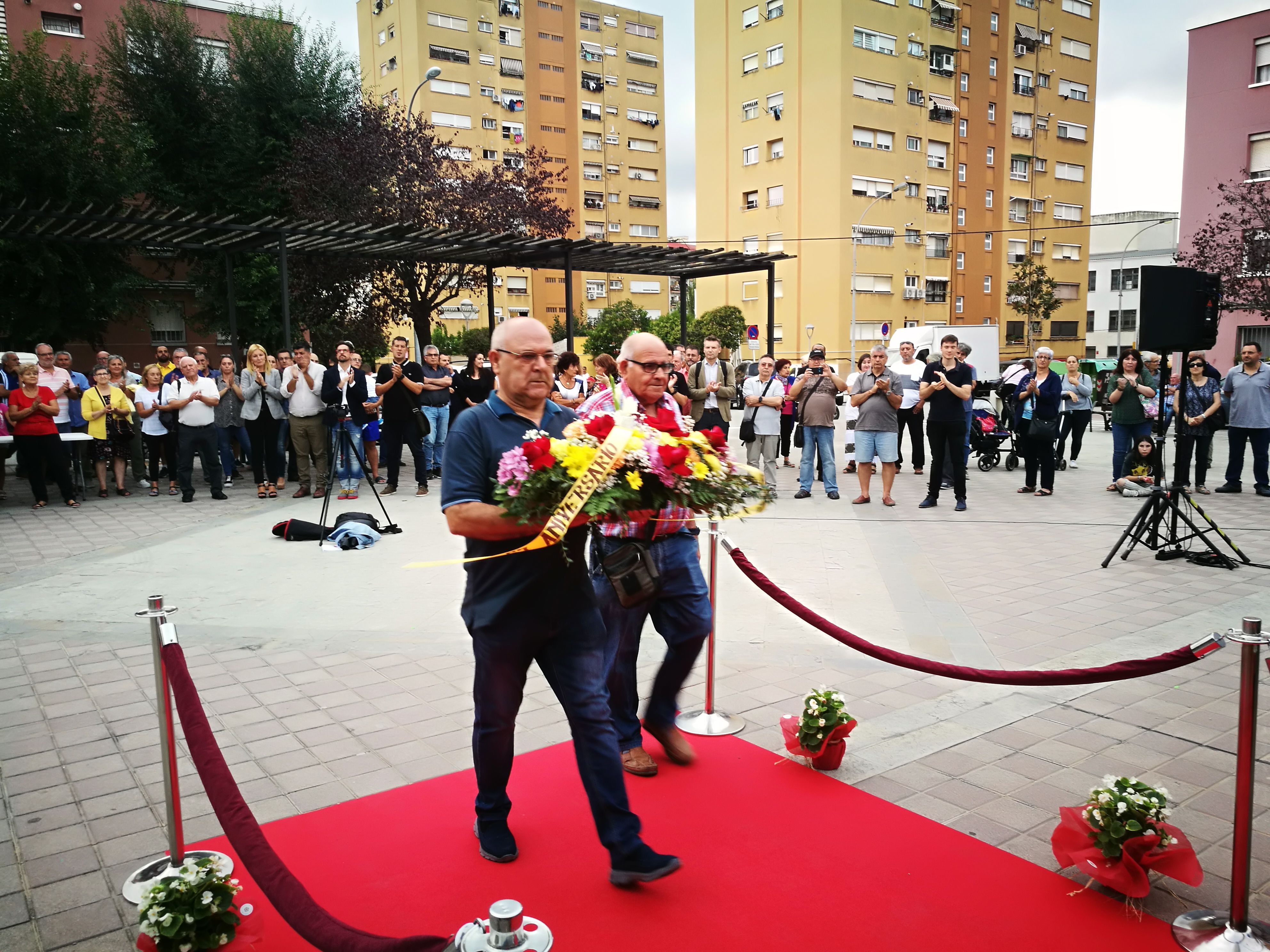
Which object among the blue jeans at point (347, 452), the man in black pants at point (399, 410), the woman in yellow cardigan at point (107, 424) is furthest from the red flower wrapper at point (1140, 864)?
the woman in yellow cardigan at point (107, 424)

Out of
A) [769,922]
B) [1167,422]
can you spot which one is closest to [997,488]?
[1167,422]

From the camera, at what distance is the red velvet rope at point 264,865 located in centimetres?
249

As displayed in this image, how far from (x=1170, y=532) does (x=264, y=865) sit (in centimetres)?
851

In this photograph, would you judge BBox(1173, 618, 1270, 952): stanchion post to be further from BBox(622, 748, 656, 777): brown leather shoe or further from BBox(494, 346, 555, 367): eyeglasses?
BBox(494, 346, 555, 367): eyeglasses

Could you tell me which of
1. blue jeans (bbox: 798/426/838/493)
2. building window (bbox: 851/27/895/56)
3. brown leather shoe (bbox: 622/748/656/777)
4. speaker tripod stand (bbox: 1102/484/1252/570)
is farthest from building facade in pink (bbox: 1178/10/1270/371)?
brown leather shoe (bbox: 622/748/656/777)

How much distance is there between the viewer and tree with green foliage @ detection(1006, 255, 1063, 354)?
170 feet

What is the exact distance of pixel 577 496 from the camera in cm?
296

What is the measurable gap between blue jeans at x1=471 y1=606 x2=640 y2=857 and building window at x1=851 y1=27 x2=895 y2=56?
54.3 metres

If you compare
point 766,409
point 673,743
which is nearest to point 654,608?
point 673,743

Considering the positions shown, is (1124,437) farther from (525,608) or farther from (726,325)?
(726,325)

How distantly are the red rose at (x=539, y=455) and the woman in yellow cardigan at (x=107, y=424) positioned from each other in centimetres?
1222

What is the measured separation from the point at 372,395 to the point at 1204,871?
455 inches

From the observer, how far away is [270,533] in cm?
1020

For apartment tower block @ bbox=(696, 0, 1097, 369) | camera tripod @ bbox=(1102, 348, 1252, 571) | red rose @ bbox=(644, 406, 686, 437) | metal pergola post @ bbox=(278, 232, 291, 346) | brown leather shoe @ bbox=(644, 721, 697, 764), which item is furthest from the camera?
apartment tower block @ bbox=(696, 0, 1097, 369)
